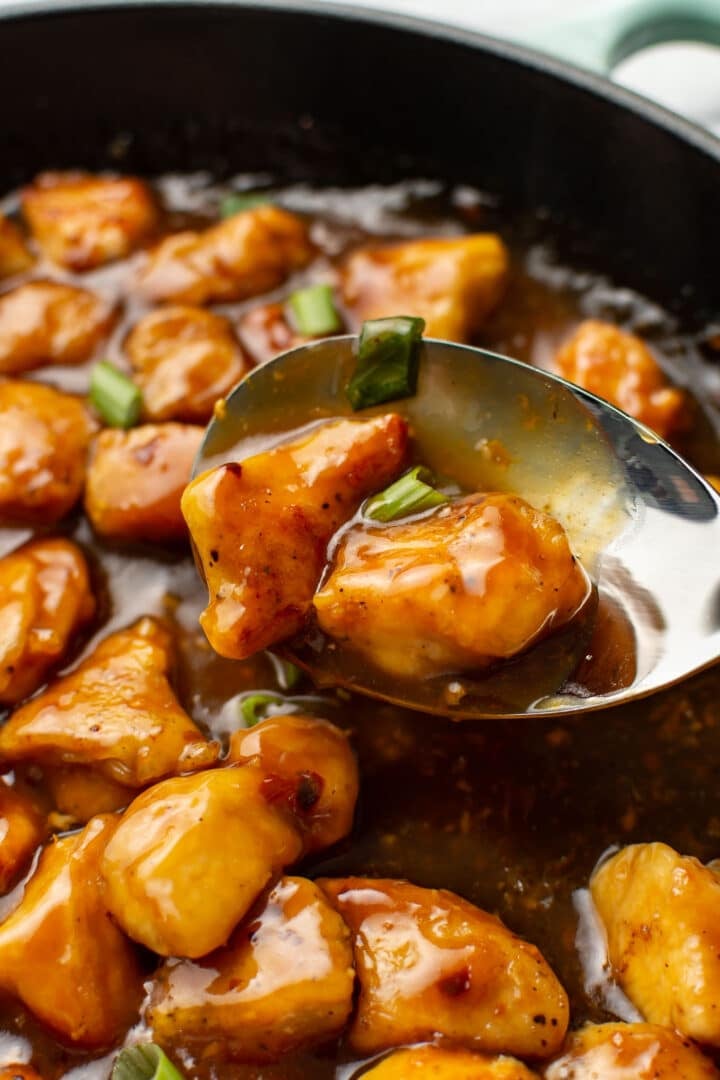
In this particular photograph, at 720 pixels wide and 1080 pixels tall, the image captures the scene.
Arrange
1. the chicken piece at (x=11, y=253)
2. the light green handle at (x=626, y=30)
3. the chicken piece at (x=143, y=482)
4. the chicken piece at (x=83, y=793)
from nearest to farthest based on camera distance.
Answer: the chicken piece at (x=83, y=793) → the chicken piece at (x=143, y=482) → the light green handle at (x=626, y=30) → the chicken piece at (x=11, y=253)

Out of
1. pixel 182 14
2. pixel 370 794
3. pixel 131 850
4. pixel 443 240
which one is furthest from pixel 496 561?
pixel 182 14

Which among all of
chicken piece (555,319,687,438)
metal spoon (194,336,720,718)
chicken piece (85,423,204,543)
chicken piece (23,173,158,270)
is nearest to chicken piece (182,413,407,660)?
metal spoon (194,336,720,718)

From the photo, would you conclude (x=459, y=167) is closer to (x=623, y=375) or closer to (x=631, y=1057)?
(x=623, y=375)

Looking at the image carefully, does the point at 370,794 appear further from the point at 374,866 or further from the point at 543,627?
the point at 543,627

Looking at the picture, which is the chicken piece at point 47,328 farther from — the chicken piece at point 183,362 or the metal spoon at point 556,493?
the metal spoon at point 556,493

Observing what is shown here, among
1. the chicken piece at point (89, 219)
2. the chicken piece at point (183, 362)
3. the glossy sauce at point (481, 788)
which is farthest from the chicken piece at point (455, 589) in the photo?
the chicken piece at point (89, 219)

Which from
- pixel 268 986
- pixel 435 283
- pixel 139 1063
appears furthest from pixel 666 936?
pixel 435 283

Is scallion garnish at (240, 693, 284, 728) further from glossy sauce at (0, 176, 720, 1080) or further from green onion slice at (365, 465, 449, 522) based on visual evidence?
green onion slice at (365, 465, 449, 522)
